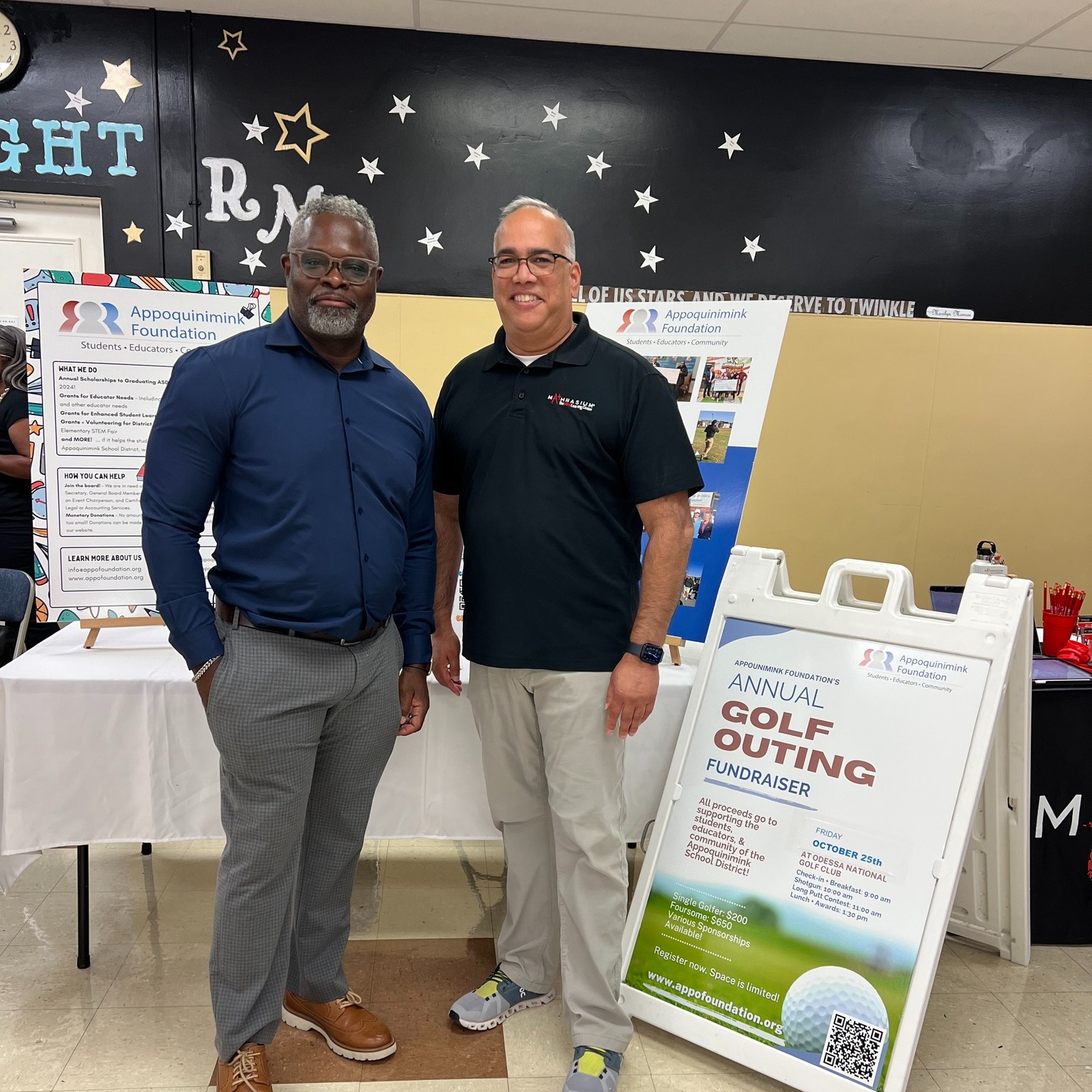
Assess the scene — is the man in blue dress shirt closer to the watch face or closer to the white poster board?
the white poster board

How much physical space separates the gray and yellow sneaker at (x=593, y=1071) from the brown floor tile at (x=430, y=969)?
0.42m

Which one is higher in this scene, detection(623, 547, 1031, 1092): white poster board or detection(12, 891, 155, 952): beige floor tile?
detection(623, 547, 1031, 1092): white poster board

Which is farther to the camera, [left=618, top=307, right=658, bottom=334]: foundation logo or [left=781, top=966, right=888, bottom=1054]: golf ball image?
[left=618, top=307, right=658, bottom=334]: foundation logo

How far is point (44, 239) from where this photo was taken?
11.6 ft

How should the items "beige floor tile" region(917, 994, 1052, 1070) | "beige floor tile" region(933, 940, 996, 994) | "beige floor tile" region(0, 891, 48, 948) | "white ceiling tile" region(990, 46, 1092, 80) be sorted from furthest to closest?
"white ceiling tile" region(990, 46, 1092, 80) < "beige floor tile" region(0, 891, 48, 948) < "beige floor tile" region(933, 940, 996, 994) < "beige floor tile" region(917, 994, 1052, 1070)

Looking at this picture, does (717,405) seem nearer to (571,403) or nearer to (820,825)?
(571,403)

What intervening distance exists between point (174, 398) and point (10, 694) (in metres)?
1.04

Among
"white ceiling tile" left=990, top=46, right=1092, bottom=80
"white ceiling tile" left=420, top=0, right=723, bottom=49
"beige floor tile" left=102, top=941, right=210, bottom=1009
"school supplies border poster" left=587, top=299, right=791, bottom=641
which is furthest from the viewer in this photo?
"white ceiling tile" left=990, top=46, right=1092, bottom=80

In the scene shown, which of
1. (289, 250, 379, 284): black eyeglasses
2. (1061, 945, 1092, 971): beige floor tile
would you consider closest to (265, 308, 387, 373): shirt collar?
(289, 250, 379, 284): black eyeglasses

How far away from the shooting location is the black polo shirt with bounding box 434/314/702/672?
1.77m

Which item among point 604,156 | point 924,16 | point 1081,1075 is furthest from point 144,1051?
point 924,16

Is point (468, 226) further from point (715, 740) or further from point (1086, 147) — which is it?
point (1086, 147)

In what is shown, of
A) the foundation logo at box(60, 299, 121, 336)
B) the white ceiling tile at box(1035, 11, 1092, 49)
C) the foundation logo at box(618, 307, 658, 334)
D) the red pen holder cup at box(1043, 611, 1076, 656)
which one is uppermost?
the white ceiling tile at box(1035, 11, 1092, 49)

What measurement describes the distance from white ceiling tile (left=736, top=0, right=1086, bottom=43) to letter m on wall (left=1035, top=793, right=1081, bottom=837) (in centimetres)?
289
